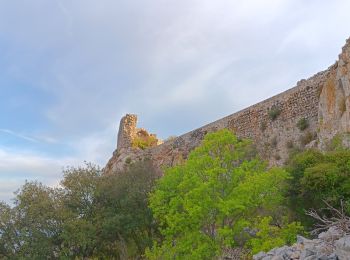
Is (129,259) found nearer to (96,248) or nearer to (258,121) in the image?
(96,248)

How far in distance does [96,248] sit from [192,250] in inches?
396

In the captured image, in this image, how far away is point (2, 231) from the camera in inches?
918

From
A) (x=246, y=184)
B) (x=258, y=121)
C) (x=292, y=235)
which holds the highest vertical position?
(x=258, y=121)

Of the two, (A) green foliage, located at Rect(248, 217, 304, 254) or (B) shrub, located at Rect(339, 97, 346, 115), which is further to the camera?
(B) shrub, located at Rect(339, 97, 346, 115)

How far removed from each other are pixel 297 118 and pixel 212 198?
11.9 metres

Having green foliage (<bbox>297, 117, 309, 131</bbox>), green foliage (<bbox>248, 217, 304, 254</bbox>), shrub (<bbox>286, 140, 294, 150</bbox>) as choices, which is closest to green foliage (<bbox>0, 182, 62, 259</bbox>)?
green foliage (<bbox>248, 217, 304, 254</bbox>)

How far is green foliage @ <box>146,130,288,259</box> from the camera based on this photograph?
48.1 ft

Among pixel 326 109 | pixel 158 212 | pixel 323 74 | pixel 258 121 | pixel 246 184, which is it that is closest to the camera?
pixel 246 184

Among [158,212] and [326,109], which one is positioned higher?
[326,109]

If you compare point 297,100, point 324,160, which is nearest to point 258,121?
point 297,100

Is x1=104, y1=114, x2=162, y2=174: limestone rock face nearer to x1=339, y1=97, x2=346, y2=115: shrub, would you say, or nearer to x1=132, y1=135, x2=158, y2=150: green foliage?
x1=132, y1=135, x2=158, y2=150: green foliage

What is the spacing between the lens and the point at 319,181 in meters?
15.9

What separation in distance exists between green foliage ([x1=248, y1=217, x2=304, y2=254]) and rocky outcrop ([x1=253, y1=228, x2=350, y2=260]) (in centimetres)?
212

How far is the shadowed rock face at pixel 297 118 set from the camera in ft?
69.8
